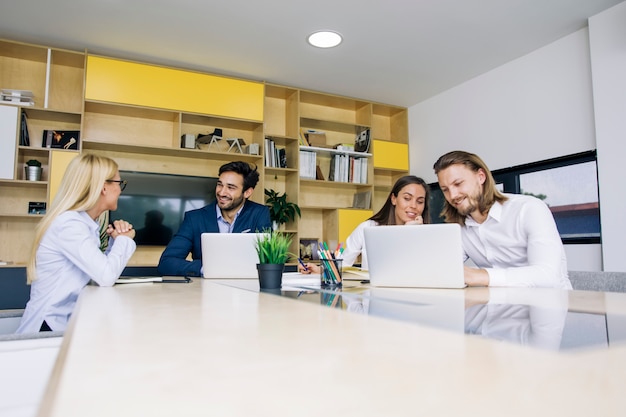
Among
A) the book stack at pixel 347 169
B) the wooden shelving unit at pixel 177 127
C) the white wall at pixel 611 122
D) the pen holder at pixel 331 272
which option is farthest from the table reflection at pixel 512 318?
the book stack at pixel 347 169

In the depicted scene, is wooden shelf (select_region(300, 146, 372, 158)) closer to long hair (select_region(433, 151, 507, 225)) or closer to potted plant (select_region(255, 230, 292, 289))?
long hair (select_region(433, 151, 507, 225))

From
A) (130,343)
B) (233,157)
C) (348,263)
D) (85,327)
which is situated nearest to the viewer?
(130,343)

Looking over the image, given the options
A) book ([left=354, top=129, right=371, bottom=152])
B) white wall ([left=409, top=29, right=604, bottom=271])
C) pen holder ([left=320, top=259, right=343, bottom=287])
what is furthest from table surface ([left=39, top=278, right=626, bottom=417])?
book ([left=354, top=129, right=371, bottom=152])

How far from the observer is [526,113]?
4.22m

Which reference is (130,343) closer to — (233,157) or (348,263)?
(348,263)

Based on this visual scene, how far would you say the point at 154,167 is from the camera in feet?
15.2

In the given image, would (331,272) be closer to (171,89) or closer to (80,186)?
(80,186)

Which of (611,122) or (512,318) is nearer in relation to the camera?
(512,318)

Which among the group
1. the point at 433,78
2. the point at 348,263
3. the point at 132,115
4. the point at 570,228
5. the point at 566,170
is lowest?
the point at 348,263

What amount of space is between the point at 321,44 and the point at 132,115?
80.2 inches

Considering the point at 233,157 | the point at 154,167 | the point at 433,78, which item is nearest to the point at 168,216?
the point at 154,167

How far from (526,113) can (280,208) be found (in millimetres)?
2582

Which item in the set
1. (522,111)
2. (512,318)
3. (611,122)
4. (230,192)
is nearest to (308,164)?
(230,192)

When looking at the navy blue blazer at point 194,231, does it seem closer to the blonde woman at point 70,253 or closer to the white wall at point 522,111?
the blonde woman at point 70,253
